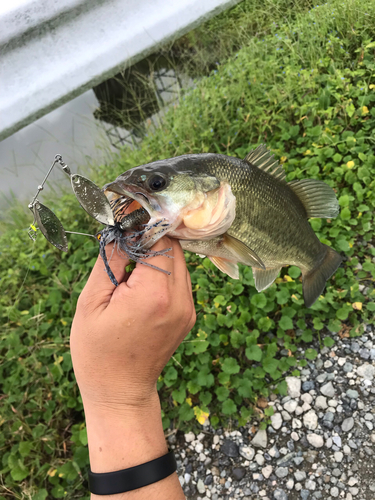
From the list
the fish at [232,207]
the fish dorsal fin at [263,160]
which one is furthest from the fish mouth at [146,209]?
the fish dorsal fin at [263,160]

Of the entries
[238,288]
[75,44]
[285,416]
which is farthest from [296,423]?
[75,44]

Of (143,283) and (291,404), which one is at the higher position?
(143,283)

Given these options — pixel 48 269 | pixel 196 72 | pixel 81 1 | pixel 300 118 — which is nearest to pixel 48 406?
pixel 48 269

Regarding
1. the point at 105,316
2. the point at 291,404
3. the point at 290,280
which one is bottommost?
the point at 291,404

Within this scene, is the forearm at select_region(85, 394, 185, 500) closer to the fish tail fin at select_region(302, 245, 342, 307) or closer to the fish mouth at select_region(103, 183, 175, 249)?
the fish mouth at select_region(103, 183, 175, 249)

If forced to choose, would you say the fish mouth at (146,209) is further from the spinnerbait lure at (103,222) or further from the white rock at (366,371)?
the white rock at (366,371)

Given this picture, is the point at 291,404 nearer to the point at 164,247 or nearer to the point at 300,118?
the point at 164,247

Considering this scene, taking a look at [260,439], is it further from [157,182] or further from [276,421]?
[157,182]
